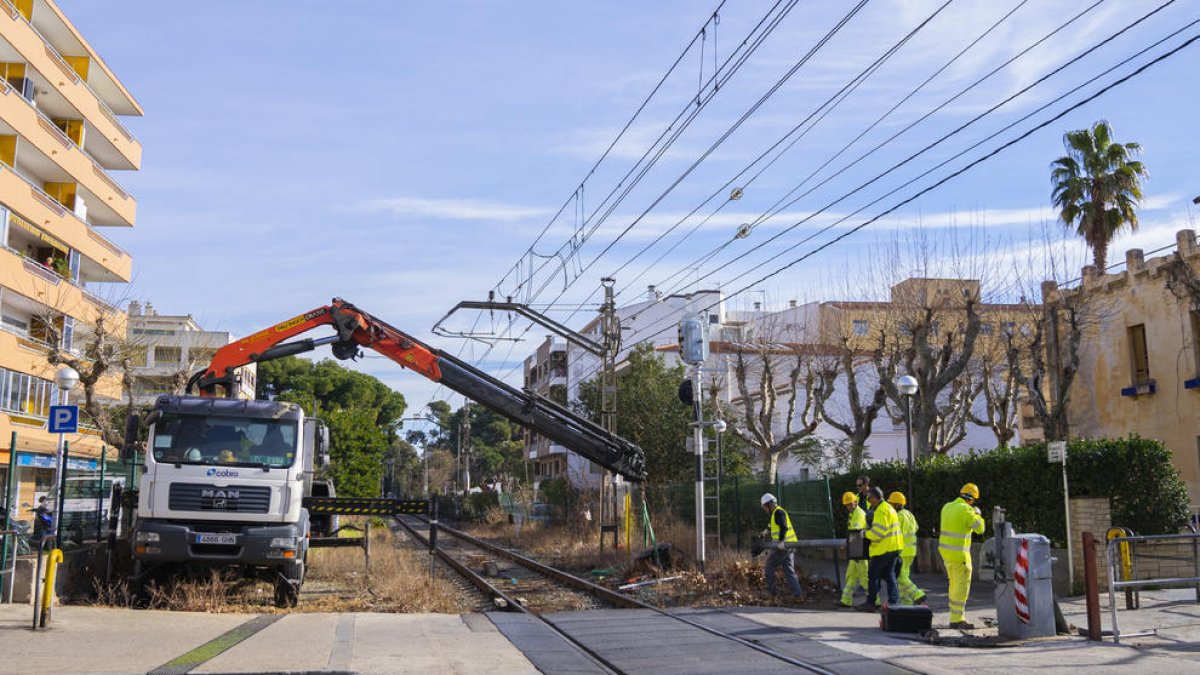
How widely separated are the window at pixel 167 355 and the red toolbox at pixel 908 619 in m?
58.8

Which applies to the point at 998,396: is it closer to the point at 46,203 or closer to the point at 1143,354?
the point at 1143,354

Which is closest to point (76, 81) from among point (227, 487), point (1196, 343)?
point (227, 487)

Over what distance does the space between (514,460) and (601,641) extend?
7894cm

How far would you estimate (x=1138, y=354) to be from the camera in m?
31.4

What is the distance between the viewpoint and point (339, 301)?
2031 cm

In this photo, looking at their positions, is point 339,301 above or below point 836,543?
above

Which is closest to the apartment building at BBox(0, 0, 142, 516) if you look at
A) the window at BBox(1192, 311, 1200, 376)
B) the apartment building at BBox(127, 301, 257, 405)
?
the apartment building at BBox(127, 301, 257, 405)

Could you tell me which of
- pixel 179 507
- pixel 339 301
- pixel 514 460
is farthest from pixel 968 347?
pixel 514 460

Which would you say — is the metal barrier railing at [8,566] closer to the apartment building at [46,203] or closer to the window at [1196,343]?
the apartment building at [46,203]

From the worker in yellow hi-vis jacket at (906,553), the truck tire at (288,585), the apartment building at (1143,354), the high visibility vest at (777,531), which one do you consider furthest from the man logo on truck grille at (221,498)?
the apartment building at (1143,354)

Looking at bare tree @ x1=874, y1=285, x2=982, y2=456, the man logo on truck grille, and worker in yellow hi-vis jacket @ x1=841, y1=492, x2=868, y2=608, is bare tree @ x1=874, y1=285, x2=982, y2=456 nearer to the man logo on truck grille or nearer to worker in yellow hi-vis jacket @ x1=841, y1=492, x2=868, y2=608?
worker in yellow hi-vis jacket @ x1=841, y1=492, x2=868, y2=608

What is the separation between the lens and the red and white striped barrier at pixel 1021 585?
454 inches

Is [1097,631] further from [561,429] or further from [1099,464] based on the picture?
[561,429]

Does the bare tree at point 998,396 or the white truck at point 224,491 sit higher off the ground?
the bare tree at point 998,396
